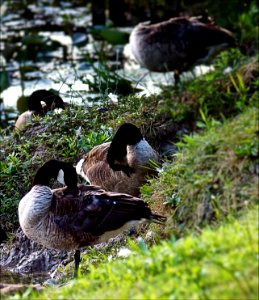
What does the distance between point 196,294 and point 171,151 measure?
544 cm

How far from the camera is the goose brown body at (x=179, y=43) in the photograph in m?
16.7

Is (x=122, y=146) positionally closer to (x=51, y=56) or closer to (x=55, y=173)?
(x=55, y=173)

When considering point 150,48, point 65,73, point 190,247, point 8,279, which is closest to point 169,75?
point 150,48

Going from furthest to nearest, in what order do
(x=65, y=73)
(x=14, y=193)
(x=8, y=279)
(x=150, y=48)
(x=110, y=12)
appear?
(x=110, y=12), (x=65, y=73), (x=150, y=48), (x=14, y=193), (x=8, y=279)

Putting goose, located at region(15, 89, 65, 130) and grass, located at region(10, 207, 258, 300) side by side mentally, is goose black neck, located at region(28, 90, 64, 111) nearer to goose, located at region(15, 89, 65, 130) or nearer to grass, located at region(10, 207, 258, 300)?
goose, located at region(15, 89, 65, 130)

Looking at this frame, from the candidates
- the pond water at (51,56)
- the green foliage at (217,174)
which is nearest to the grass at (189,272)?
the green foliage at (217,174)

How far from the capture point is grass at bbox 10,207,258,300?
236 inches

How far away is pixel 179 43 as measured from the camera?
55.0ft

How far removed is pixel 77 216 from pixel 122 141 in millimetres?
1666

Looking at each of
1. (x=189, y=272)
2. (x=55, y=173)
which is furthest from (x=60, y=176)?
(x=189, y=272)

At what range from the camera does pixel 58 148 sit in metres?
11.8

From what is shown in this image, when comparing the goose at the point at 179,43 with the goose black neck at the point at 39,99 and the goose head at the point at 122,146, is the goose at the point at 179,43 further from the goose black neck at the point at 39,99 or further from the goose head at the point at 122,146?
the goose head at the point at 122,146

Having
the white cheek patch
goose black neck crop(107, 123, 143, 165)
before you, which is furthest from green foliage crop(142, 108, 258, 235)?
goose black neck crop(107, 123, 143, 165)

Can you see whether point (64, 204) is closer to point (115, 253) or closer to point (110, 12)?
point (115, 253)
